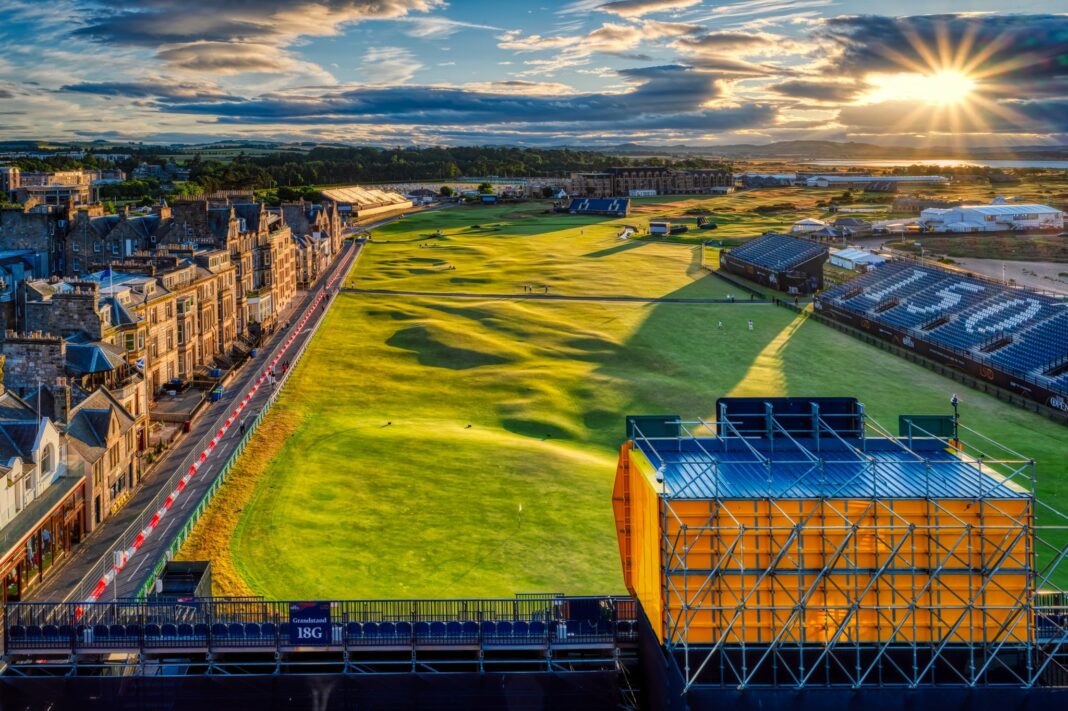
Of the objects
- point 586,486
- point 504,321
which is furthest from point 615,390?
point 504,321

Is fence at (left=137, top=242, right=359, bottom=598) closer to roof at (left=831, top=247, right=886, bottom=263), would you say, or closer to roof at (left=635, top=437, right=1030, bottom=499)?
roof at (left=635, top=437, right=1030, bottom=499)

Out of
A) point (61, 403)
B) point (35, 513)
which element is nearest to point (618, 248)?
point (61, 403)

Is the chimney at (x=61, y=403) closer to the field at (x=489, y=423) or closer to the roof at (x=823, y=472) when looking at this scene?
the field at (x=489, y=423)

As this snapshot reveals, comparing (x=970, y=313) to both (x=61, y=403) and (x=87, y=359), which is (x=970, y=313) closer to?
(x=87, y=359)

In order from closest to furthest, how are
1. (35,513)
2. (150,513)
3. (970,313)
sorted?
(35,513), (150,513), (970,313)

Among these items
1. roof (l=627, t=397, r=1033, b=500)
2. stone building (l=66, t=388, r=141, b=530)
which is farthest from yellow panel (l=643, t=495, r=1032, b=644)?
stone building (l=66, t=388, r=141, b=530)

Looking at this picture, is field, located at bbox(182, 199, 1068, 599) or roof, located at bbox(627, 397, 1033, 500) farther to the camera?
field, located at bbox(182, 199, 1068, 599)

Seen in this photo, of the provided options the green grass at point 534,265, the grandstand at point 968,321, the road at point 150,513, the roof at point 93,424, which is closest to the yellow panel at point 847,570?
the road at point 150,513
